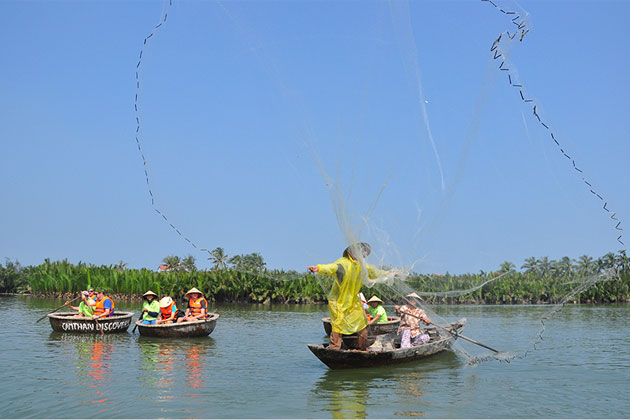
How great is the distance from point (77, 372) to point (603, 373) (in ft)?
35.0

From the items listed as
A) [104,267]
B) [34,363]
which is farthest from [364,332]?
[104,267]

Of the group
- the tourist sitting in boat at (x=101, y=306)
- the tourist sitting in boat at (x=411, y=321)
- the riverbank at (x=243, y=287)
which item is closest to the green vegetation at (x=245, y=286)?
the riverbank at (x=243, y=287)

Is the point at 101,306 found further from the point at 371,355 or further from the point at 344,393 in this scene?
the point at 344,393

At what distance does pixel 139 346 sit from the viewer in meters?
16.4

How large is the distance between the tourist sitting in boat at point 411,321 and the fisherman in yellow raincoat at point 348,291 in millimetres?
1707

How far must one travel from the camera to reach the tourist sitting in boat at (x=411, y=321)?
13.3 metres

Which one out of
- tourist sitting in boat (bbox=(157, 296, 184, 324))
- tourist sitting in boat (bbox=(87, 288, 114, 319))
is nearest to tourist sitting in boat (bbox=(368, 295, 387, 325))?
tourist sitting in boat (bbox=(157, 296, 184, 324))

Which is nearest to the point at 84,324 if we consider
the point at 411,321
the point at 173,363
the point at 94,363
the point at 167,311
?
the point at 167,311

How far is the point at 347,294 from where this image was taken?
11.3 meters

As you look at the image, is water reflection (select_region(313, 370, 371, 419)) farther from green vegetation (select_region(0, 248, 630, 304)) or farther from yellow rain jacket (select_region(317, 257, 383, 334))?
green vegetation (select_region(0, 248, 630, 304))

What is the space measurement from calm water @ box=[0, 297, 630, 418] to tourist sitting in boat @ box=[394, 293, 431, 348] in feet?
1.68

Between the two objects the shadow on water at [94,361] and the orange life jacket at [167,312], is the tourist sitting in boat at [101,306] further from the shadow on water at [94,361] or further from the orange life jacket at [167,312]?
the orange life jacket at [167,312]

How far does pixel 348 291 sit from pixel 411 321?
9.42ft

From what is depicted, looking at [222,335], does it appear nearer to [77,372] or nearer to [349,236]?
[77,372]
